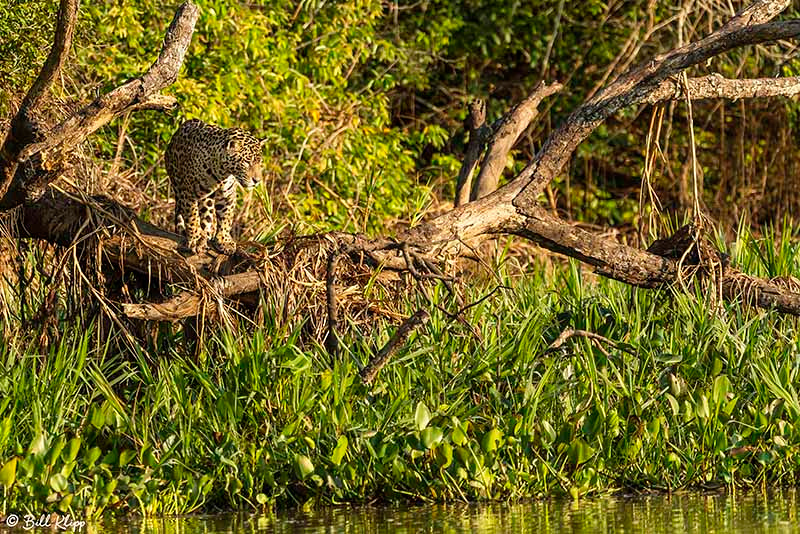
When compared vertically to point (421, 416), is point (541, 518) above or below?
below

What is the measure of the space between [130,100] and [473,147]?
252 cm

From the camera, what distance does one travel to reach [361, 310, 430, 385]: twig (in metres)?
5.80

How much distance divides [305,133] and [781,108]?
562 centimetres

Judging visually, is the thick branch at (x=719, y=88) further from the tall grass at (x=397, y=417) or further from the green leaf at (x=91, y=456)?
the green leaf at (x=91, y=456)

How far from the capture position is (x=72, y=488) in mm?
5617

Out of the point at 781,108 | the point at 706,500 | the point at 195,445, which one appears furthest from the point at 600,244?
the point at 781,108

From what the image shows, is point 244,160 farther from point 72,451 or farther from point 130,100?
point 72,451

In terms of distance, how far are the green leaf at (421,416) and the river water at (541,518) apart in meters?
0.33

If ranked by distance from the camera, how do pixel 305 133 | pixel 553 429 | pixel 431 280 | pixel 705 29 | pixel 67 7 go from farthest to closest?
pixel 705 29 < pixel 305 133 < pixel 431 280 < pixel 553 429 < pixel 67 7

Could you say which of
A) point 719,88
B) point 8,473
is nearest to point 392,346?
point 8,473

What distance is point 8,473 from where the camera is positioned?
17.8 feet

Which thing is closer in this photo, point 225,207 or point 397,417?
point 397,417

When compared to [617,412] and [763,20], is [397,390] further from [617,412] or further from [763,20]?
[763,20]

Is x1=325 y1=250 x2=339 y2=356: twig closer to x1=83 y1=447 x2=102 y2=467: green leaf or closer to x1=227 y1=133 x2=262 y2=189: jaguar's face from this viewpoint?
x1=227 y1=133 x2=262 y2=189: jaguar's face
